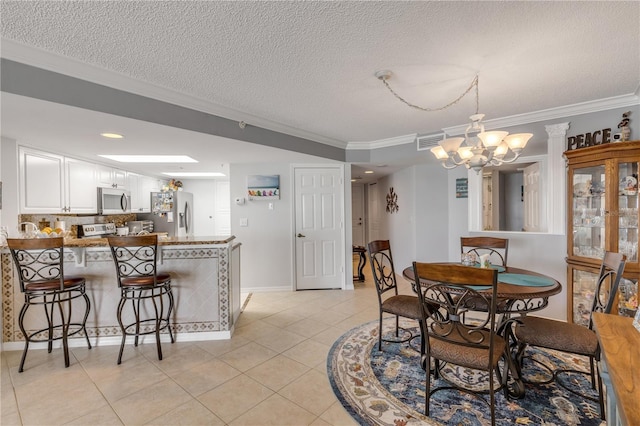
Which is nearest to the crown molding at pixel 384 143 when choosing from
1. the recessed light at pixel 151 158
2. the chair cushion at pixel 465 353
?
the recessed light at pixel 151 158

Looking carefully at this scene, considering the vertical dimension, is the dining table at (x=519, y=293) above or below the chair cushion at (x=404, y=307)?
above

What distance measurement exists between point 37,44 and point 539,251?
4961 millimetres

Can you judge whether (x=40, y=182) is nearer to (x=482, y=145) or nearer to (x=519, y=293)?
(x=482, y=145)

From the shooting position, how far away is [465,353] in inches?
67.0

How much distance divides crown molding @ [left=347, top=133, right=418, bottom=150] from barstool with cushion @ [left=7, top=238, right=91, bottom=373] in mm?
3758

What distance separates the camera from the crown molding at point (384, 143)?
4104 millimetres

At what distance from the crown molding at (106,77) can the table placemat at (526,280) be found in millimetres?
2917

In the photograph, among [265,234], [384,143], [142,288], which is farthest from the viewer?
[265,234]

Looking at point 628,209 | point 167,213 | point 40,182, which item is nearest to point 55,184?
point 40,182

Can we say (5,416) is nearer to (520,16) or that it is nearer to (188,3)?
(188,3)

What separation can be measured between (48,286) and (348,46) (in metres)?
3.04

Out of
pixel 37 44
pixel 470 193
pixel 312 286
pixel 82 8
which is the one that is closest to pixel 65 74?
pixel 37 44

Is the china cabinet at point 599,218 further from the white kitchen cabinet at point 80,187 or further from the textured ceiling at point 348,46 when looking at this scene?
the white kitchen cabinet at point 80,187

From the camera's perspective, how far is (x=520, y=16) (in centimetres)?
161
